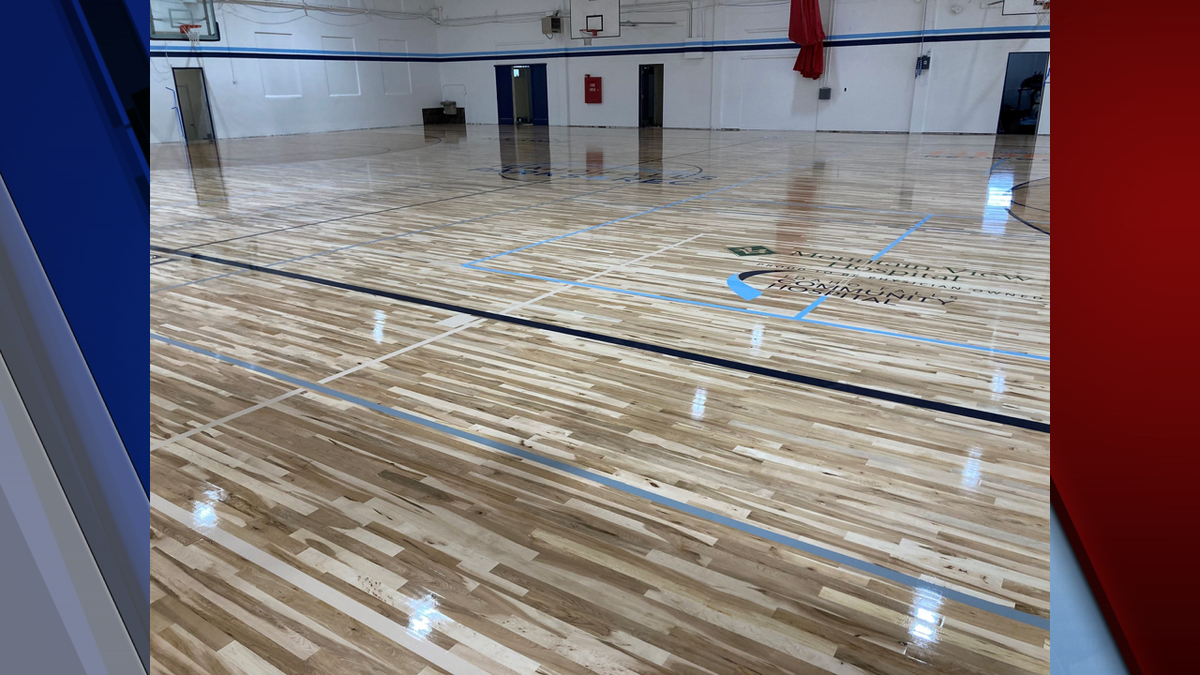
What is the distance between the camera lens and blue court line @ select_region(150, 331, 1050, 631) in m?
1.84

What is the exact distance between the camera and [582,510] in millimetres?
2258

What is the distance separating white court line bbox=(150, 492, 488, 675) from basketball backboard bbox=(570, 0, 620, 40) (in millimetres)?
20024

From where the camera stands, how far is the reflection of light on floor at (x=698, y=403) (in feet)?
9.50

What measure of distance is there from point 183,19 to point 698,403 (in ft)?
59.4

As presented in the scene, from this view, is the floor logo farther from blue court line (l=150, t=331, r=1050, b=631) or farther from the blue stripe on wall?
the blue stripe on wall

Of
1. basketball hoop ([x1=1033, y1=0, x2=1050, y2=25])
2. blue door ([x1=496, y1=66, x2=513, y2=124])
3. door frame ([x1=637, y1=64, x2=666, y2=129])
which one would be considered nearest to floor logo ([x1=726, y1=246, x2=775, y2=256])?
basketball hoop ([x1=1033, y1=0, x2=1050, y2=25])

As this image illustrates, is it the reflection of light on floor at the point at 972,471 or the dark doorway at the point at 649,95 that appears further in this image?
the dark doorway at the point at 649,95

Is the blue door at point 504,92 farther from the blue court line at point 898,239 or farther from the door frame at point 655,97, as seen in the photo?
the blue court line at point 898,239

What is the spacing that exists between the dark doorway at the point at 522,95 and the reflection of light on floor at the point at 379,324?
1992 cm

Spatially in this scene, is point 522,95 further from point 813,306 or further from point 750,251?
point 813,306
